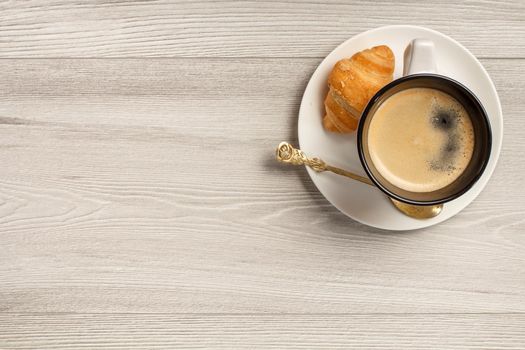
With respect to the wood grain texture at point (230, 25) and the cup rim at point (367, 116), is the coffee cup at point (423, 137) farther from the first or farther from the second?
the wood grain texture at point (230, 25)

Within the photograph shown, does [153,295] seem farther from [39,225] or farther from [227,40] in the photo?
[227,40]

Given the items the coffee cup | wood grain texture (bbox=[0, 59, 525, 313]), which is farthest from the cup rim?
wood grain texture (bbox=[0, 59, 525, 313])

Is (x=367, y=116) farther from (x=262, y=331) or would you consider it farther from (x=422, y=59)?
(x=262, y=331)

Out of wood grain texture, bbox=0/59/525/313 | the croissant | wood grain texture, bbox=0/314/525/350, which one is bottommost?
wood grain texture, bbox=0/314/525/350

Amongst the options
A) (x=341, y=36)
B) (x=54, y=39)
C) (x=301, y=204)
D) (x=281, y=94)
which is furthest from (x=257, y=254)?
(x=54, y=39)

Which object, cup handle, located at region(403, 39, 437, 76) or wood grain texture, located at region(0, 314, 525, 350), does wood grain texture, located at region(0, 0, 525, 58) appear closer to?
cup handle, located at region(403, 39, 437, 76)

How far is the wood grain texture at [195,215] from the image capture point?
0.92 meters

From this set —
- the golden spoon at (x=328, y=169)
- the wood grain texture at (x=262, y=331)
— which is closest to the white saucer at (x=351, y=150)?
the golden spoon at (x=328, y=169)

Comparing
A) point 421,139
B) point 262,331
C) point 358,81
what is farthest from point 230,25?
point 262,331

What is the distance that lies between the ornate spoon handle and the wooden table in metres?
0.06

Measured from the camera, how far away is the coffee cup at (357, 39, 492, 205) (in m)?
0.77

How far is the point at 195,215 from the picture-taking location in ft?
3.08

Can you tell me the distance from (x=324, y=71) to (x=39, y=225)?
0.50 m

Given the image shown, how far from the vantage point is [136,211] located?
0.94 meters
